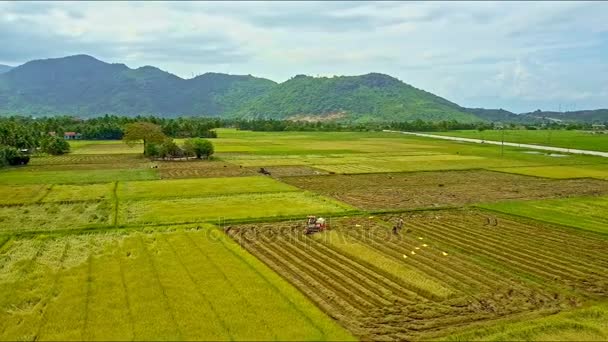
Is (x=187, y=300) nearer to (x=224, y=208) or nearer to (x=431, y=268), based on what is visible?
(x=431, y=268)

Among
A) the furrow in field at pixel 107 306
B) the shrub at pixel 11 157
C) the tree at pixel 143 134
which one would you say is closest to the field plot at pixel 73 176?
the shrub at pixel 11 157

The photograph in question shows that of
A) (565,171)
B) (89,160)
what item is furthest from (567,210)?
(89,160)

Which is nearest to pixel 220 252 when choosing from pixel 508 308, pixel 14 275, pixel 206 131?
pixel 14 275

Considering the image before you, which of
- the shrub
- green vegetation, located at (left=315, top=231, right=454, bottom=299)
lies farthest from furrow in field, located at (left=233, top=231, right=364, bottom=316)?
the shrub

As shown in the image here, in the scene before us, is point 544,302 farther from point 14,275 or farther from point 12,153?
point 12,153

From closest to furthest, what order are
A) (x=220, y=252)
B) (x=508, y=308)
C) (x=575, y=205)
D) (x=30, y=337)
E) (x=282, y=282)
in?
(x=30, y=337)
(x=508, y=308)
(x=282, y=282)
(x=220, y=252)
(x=575, y=205)

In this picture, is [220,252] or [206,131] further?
[206,131]
